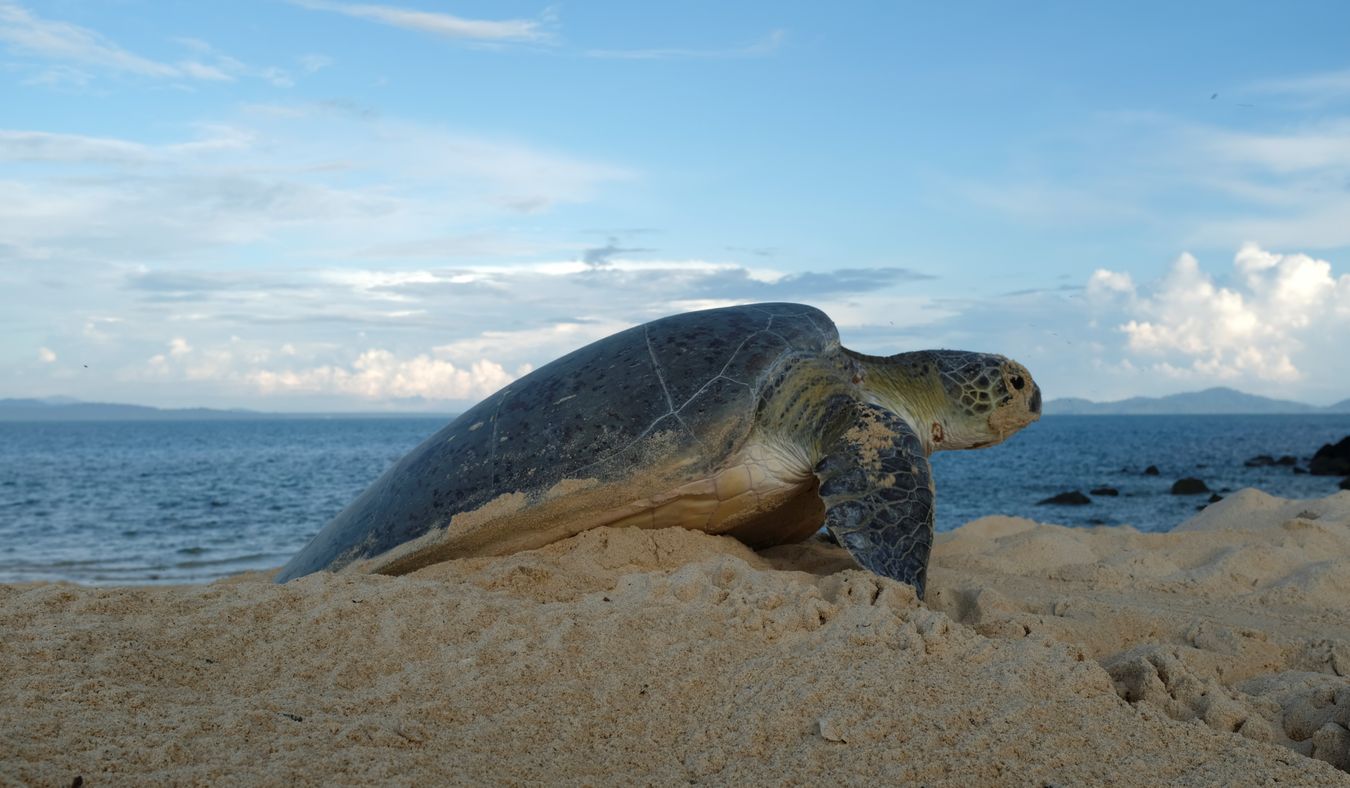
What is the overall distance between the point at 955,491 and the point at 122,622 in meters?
23.6

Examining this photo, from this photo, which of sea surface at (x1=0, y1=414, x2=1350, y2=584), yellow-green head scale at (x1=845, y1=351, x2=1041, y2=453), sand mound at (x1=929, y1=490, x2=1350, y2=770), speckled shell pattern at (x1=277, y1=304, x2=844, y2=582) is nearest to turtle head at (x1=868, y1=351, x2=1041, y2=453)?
yellow-green head scale at (x1=845, y1=351, x2=1041, y2=453)

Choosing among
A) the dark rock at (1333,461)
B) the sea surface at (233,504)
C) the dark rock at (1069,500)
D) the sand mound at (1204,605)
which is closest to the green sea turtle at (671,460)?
the sand mound at (1204,605)

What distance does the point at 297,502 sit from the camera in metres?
21.6

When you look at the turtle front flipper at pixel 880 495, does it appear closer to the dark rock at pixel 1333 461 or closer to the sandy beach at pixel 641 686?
the sandy beach at pixel 641 686

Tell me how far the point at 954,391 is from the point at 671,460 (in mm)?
2332

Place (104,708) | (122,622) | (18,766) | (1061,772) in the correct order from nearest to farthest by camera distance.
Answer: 1. (18,766)
2. (1061,772)
3. (104,708)
4. (122,622)

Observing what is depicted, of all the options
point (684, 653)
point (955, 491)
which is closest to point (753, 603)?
point (684, 653)

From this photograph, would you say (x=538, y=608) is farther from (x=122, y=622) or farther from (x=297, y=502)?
(x=297, y=502)

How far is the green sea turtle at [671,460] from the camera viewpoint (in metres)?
4.62

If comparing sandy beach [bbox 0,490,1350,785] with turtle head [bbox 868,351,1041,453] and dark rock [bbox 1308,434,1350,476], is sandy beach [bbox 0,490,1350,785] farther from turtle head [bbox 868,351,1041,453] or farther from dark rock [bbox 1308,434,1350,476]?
dark rock [bbox 1308,434,1350,476]

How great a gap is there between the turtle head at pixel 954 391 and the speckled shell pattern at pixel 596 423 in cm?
70

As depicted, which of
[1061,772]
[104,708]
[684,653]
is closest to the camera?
[1061,772]

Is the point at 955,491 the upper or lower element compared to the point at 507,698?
lower

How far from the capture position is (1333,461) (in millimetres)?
27047
